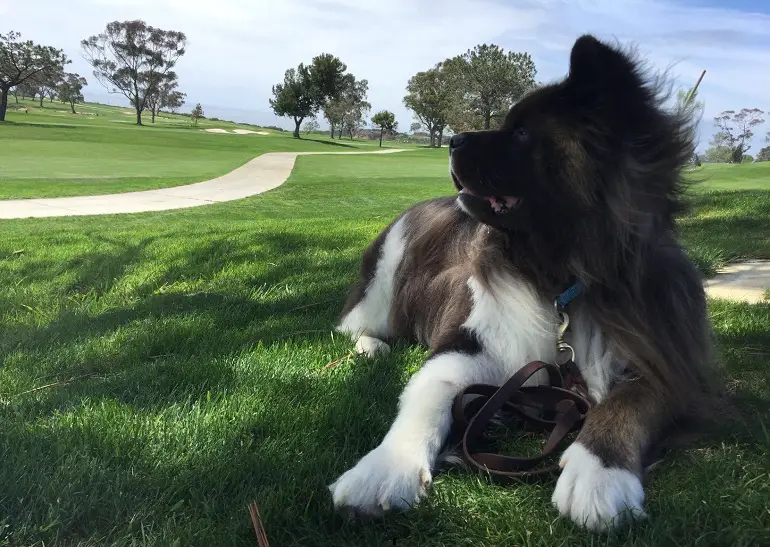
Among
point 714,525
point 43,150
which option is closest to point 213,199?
point 714,525

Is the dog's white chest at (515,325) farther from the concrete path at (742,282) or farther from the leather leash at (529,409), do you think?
the concrete path at (742,282)

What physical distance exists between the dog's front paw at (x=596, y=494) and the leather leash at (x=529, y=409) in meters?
0.18

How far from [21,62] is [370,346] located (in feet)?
239

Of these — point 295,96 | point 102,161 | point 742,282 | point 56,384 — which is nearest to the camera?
point 56,384

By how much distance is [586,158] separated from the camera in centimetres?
254

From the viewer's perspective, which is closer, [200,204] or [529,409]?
[529,409]

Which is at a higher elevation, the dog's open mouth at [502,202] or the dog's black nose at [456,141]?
the dog's black nose at [456,141]

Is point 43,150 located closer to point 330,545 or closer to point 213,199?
point 213,199

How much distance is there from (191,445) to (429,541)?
117cm

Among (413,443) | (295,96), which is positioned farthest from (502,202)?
(295,96)

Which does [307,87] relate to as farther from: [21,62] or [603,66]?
[603,66]

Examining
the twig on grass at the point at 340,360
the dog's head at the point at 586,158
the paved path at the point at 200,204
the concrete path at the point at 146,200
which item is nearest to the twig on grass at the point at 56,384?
the twig on grass at the point at 340,360

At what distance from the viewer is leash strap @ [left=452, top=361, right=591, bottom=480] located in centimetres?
228

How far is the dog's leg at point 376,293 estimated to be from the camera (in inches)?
173
